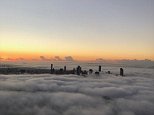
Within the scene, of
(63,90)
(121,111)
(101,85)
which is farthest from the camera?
(101,85)

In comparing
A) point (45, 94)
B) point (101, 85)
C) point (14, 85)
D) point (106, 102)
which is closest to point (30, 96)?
point (45, 94)

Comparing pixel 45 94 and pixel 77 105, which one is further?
pixel 45 94

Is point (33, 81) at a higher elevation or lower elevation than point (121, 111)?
higher

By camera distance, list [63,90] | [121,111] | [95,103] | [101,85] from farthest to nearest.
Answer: [101,85], [63,90], [95,103], [121,111]

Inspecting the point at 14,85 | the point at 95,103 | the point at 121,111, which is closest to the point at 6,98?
the point at 14,85

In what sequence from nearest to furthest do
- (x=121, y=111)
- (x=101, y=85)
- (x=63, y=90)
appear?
(x=121, y=111) → (x=63, y=90) → (x=101, y=85)

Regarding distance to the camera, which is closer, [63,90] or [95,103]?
[95,103]

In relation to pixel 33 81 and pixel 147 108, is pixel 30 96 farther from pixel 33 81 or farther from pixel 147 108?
pixel 147 108

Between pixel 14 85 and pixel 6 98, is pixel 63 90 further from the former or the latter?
pixel 6 98

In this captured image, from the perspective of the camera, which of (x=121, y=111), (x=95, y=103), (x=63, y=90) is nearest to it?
(x=121, y=111)
